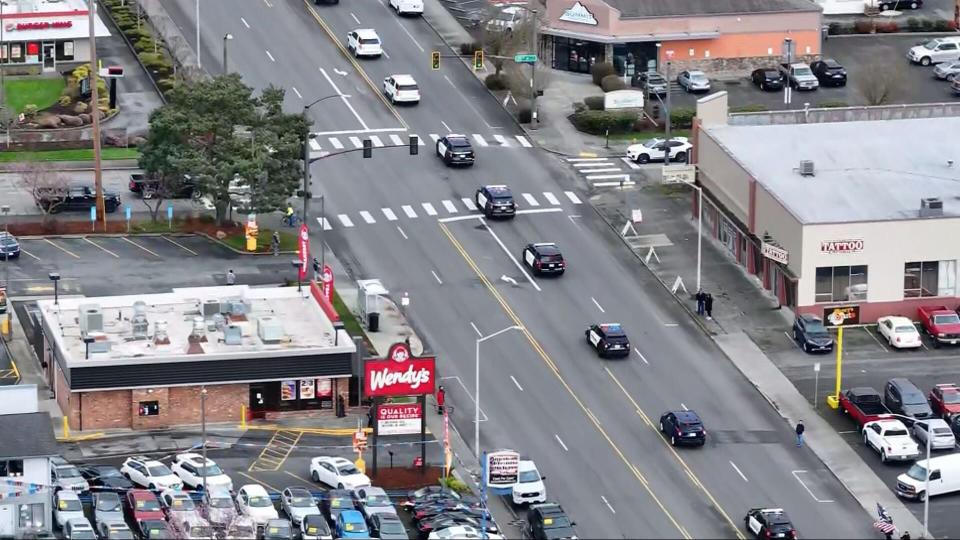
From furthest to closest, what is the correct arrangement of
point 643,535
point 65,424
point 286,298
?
1. point 286,298
2. point 65,424
3. point 643,535

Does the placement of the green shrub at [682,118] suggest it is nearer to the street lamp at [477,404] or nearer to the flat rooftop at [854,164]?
the flat rooftop at [854,164]

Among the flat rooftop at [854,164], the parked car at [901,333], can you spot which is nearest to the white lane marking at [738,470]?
the parked car at [901,333]

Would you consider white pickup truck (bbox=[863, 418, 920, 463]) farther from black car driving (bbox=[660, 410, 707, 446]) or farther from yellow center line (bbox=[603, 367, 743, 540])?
yellow center line (bbox=[603, 367, 743, 540])

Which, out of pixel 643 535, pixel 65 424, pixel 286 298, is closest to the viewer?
pixel 643 535

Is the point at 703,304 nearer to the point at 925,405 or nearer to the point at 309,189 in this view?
the point at 925,405

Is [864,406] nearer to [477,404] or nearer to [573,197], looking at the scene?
[477,404]

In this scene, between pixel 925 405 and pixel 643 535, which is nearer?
pixel 643 535

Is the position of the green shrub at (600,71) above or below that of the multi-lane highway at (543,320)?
above

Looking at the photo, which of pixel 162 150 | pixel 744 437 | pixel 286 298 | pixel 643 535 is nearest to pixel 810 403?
pixel 744 437
